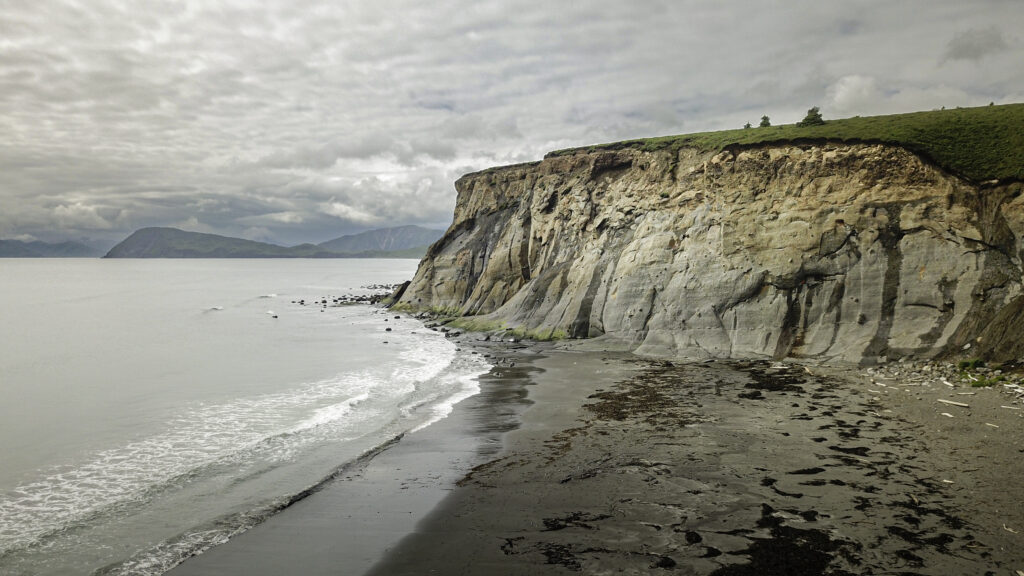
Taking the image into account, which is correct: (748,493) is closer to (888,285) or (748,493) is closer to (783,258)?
(888,285)

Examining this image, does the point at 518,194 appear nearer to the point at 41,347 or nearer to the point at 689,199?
the point at 689,199

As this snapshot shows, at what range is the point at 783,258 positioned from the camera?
2831cm

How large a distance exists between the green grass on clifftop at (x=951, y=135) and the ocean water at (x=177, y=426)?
24.2 m

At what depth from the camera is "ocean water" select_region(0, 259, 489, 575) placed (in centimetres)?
1086

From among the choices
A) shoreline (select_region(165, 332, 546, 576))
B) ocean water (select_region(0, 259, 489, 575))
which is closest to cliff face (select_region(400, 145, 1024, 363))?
ocean water (select_region(0, 259, 489, 575))

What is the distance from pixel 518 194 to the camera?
54.3 meters

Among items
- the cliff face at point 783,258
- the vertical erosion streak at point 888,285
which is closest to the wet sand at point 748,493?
Answer: the vertical erosion streak at point 888,285

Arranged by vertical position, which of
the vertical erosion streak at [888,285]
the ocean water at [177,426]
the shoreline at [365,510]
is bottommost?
the ocean water at [177,426]

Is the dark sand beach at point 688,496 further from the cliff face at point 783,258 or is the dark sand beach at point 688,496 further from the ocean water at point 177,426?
the cliff face at point 783,258

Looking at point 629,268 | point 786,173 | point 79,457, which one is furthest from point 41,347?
point 786,173

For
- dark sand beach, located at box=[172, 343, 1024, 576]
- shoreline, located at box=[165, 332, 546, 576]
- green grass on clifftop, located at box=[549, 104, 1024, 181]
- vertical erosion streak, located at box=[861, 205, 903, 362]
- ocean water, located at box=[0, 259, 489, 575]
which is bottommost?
ocean water, located at box=[0, 259, 489, 575]

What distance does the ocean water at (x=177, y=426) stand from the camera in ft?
35.6

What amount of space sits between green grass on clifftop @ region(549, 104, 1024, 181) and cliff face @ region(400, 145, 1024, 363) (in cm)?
71

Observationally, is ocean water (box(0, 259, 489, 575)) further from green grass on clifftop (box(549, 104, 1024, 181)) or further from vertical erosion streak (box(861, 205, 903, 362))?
green grass on clifftop (box(549, 104, 1024, 181))
